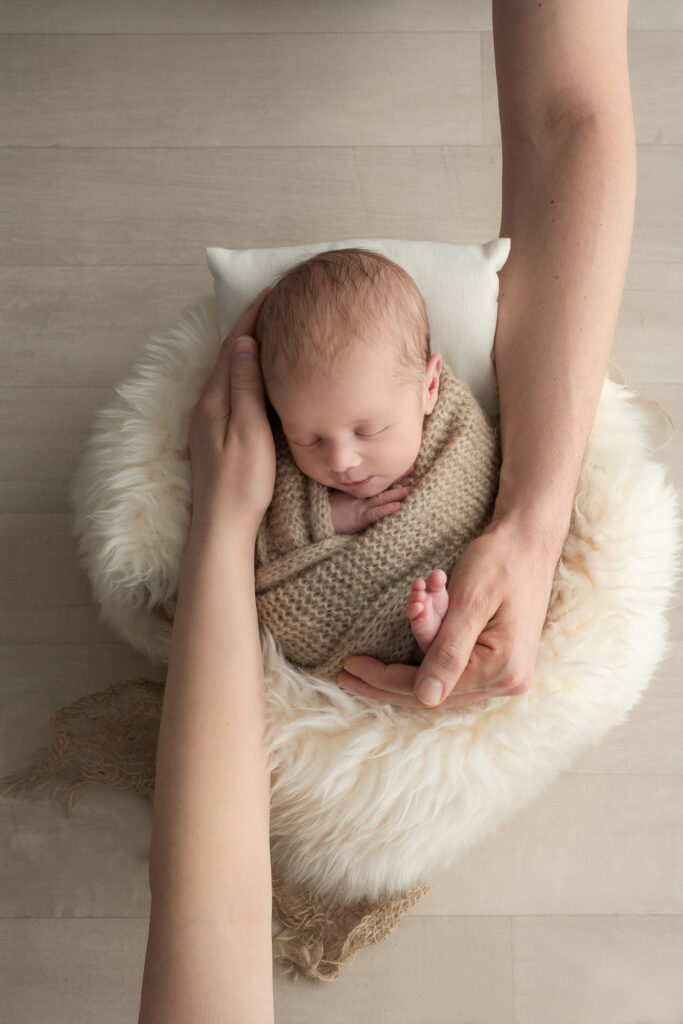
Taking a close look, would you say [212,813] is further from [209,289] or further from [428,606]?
[209,289]

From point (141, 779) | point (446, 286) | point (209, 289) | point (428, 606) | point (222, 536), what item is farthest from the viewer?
point (209, 289)

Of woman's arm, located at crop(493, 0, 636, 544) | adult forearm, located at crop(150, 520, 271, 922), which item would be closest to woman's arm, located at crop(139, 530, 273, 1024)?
adult forearm, located at crop(150, 520, 271, 922)

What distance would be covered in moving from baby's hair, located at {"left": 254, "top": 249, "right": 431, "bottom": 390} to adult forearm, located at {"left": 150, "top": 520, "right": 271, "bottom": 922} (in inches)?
9.2

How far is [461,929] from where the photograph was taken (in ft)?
4.37

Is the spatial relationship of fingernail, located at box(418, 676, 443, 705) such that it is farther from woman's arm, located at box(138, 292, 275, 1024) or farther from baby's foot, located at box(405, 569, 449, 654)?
woman's arm, located at box(138, 292, 275, 1024)

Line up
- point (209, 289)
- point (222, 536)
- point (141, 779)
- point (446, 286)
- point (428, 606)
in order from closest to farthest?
1. point (428, 606)
2. point (222, 536)
3. point (446, 286)
4. point (141, 779)
5. point (209, 289)

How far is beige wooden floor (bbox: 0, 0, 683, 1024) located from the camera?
1.32 meters

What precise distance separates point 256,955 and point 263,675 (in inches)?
11.9

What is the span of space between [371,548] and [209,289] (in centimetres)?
71

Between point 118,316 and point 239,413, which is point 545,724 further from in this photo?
point 118,316

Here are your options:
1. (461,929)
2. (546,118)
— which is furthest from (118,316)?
(461,929)

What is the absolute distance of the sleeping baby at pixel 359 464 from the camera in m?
1.04

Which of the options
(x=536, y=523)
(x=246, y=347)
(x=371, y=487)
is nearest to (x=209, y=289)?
(x=246, y=347)

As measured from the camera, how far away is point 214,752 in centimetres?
100
